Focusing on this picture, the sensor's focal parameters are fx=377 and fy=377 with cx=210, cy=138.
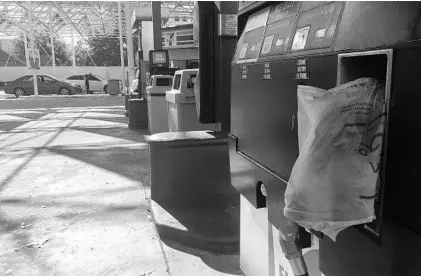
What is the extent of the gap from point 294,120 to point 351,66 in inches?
12.8

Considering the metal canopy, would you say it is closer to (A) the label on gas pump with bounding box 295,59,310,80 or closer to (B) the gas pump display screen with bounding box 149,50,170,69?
(B) the gas pump display screen with bounding box 149,50,170,69

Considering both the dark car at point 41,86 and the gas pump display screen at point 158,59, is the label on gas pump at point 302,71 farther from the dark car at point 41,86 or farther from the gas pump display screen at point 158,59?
the dark car at point 41,86

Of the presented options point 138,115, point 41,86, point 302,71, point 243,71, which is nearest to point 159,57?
point 138,115

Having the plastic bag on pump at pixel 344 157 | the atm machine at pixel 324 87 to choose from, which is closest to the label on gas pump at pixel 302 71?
the atm machine at pixel 324 87

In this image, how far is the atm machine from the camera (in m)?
0.81

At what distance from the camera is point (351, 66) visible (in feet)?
3.19

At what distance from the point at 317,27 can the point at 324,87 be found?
202 millimetres

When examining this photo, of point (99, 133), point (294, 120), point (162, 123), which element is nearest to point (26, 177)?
point (162, 123)

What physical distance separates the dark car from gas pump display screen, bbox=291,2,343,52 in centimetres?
2411

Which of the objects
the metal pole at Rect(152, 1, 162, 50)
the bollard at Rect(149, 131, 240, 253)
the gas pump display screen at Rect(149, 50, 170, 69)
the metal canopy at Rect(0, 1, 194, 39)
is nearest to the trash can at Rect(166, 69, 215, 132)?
the bollard at Rect(149, 131, 240, 253)

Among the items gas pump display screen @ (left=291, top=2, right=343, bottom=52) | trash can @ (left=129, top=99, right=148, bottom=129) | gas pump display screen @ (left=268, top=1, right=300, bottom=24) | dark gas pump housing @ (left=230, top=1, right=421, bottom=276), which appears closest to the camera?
dark gas pump housing @ (left=230, top=1, right=421, bottom=276)

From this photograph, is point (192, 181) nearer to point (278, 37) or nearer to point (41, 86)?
point (278, 37)

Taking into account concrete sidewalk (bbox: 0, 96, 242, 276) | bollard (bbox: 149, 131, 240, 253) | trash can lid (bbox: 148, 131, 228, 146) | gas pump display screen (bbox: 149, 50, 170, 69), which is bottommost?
concrete sidewalk (bbox: 0, 96, 242, 276)

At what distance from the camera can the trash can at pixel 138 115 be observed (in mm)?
8789
